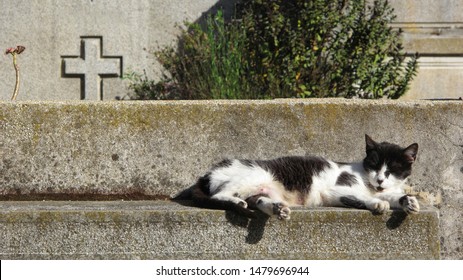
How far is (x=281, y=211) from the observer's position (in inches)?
155

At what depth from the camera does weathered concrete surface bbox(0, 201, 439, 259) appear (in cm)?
401

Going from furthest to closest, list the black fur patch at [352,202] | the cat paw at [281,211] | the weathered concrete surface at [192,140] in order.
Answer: the weathered concrete surface at [192,140] → the black fur patch at [352,202] → the cat paw at [281,211]

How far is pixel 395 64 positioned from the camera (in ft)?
22.1

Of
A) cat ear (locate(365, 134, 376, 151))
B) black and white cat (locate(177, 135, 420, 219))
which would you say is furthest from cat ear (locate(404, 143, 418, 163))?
cat ear (locate(365, 134, 376, 151))

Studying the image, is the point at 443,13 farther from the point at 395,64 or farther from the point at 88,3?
the point at 88,3

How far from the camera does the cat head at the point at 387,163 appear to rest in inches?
177

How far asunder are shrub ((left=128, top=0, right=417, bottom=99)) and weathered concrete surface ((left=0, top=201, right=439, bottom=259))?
2489mm

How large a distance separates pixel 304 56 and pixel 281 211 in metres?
2.87

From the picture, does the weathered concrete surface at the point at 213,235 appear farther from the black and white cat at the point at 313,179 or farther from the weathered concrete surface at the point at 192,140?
the weathered concrete surface at the point at 192,140

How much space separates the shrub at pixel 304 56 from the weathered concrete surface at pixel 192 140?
1.58m

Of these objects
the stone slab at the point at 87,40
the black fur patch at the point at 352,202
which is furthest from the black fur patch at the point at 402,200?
the stone slab at the point at 87,40

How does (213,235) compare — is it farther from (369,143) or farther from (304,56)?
(304,56)

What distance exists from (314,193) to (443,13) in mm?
3349
